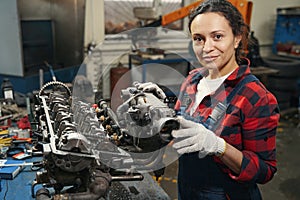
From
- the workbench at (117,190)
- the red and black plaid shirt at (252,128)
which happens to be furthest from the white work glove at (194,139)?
the workbench at (117,190)

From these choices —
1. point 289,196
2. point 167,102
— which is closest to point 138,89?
point 167,102

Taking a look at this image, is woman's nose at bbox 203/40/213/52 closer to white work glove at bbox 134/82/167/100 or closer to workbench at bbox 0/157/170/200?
white work glove at bbox 134/82/167/100

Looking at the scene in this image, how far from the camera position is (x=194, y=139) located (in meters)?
0.76

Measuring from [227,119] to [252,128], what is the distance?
0.23 feet

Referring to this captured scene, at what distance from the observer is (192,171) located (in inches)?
39.4

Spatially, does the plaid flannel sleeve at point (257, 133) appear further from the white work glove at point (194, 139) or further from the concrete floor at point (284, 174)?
the concrete floor at point (284, 174)

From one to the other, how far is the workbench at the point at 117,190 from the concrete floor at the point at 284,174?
1.62 feet

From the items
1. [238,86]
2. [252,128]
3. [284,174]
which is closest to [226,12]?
[238,86]

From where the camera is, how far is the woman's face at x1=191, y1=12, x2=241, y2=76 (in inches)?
33.2

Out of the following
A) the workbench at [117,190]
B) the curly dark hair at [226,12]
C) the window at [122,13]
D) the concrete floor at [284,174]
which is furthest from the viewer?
the window at [122,13]

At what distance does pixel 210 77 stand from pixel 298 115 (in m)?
3.27

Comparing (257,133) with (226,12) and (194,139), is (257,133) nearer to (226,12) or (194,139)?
(194,139)

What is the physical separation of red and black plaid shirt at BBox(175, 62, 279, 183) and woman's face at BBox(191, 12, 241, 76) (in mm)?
82

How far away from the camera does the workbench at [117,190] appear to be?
3.72ft
